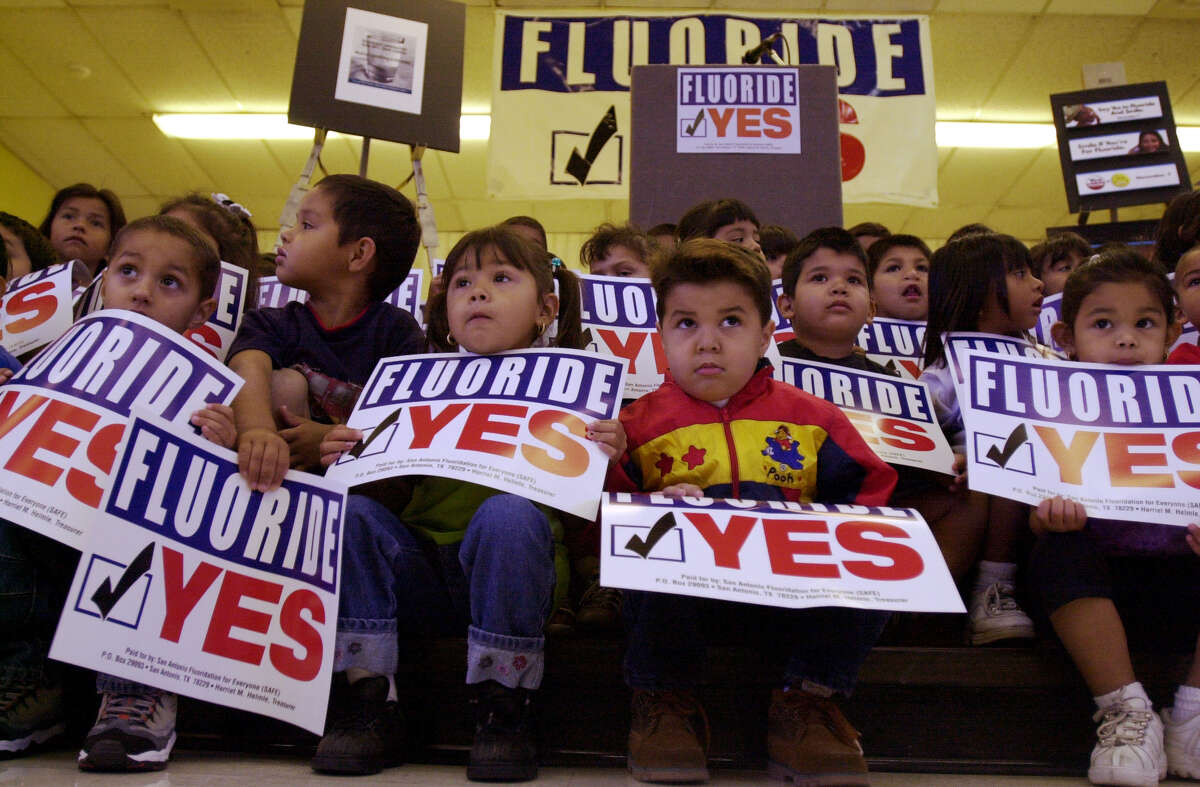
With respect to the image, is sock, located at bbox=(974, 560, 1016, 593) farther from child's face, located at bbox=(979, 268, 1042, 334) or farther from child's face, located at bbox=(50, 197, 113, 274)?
child's face, located at bbox=(50, 197, 113, 274)

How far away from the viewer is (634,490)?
53.8 inches

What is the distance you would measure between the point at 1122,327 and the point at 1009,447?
341 millimetres

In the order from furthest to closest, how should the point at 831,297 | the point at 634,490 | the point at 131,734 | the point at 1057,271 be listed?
1. the point at 1057,271
2. the point at 831,297
3. the point at 634,490
4. the point at 131,734

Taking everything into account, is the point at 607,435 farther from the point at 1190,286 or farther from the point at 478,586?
the point at 1190,286

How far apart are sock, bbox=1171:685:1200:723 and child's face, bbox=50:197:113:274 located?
→ 8.20ft

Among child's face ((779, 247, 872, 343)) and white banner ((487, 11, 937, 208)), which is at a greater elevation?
white banner ((487, 11, 937, 208))

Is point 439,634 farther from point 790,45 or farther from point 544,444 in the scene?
point 790,45

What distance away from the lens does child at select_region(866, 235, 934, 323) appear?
7.97 feet

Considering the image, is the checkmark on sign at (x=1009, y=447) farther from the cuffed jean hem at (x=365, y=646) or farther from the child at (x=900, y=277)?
the child at (x=900, y=277)

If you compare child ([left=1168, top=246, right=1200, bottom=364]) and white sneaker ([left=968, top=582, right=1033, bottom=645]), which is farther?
child ([left=1168, top=246, right=1200, bottom=364])

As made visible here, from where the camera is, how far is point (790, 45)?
13.9 ft

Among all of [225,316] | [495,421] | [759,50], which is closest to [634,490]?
[495,421]

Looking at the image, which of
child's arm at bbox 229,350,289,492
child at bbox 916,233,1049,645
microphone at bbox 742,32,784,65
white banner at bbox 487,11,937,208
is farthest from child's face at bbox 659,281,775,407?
white banner at bbox 487,11,937,208

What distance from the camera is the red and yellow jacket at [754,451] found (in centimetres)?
133
